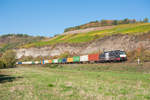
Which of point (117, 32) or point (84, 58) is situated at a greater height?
point (117, 32)

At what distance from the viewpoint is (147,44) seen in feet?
159

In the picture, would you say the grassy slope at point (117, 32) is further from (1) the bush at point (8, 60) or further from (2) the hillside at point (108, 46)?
(1) the bush at point (8, 60)

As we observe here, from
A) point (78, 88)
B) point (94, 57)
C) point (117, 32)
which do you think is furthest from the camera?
point (117, 32)

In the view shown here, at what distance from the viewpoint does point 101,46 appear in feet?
219

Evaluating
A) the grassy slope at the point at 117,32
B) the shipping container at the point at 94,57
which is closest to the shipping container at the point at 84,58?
the shipping container at the point at 94,57

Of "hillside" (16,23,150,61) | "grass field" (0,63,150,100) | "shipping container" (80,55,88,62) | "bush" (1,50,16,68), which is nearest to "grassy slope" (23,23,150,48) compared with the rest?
"hillside" (16,23,150,61)

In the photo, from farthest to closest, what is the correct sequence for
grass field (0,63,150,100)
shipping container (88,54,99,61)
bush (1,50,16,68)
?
bush (1,50,16,68)
shipping container (88,54,99,61)
grass field (0,63,150,100)

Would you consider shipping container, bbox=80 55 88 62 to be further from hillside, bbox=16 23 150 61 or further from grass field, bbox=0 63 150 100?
grass field, bbox=0 63 150 100

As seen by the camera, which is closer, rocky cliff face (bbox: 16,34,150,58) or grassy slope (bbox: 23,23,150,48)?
rocky cliff face (bbox: 16,34,150,58)

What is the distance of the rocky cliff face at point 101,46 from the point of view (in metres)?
53.1

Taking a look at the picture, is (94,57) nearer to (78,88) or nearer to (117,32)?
(117,32)

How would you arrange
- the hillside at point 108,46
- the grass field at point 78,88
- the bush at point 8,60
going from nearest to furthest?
1. the grass field at point 78,88
2. the hillside at point 108,46
3. the bush at point 8,60

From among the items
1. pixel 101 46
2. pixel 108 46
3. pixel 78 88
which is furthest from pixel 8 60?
pixel 78 88

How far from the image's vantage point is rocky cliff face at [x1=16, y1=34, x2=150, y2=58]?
174ft
